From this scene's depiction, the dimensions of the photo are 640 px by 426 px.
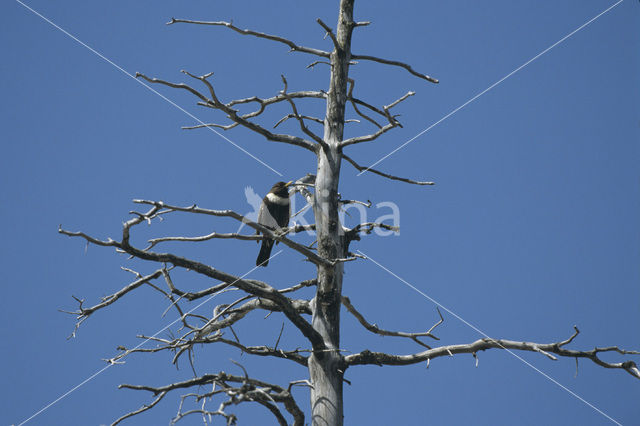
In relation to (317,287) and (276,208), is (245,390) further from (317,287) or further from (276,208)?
(276,208)

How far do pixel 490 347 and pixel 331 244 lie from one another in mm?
1369

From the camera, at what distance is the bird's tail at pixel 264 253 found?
24.0ft

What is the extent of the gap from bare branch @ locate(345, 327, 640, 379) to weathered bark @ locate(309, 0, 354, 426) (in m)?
0.21

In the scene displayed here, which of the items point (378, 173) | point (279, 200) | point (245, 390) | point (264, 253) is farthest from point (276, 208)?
point (245, 390)

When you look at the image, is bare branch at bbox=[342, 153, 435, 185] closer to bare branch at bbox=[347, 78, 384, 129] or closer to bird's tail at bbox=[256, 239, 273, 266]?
bare branch at bbox=[347, 78, 384, 129]

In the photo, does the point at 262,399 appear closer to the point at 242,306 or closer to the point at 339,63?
the point at 242,306

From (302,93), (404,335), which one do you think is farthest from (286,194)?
(404,335)

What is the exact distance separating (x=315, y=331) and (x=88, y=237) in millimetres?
1785

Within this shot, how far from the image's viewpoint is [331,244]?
5.17 meters

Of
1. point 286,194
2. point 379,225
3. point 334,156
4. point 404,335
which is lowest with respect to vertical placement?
point 404,335

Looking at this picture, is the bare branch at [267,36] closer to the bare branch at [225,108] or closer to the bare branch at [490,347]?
the bare branch at [225,108]

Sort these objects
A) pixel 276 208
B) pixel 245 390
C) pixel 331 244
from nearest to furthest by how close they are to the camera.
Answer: pixel 245 390 → pixel 331 244 → pixel 276 208

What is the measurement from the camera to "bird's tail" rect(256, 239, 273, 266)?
7.32 m

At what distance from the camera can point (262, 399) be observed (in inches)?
172
